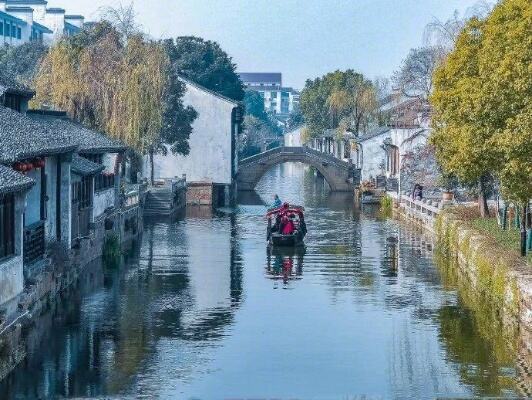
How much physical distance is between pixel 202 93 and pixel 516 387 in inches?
2156

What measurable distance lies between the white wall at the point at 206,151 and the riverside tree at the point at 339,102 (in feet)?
83.0

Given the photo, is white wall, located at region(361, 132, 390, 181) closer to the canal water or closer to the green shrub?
the green shrub

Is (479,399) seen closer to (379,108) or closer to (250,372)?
(250,372)

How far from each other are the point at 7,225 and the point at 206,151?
52.3 metres

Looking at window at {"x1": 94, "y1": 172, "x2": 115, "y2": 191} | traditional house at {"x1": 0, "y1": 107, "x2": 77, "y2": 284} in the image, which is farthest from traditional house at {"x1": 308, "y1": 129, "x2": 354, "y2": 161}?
traditional house at {"x1": 0, "y1": 107, "x2": 77, "y2": 284}

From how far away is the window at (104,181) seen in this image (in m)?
44.6

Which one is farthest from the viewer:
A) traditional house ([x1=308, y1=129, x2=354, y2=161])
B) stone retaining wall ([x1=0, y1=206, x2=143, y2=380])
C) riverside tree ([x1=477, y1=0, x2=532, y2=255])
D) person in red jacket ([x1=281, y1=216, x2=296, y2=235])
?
traditional house ([x1=308, y1=129, x2=354, y2=161])

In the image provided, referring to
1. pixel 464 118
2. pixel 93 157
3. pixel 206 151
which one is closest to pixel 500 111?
pixel 464 118

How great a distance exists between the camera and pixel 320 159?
3647 inches

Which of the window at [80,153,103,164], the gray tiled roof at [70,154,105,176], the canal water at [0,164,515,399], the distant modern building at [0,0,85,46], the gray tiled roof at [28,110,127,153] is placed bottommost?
the canal water at [0,164,515,399]

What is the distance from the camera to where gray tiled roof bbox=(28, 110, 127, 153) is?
41.0 meters

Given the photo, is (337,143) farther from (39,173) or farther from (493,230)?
(39,173)

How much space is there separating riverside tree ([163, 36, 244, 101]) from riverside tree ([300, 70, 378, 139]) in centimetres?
1203

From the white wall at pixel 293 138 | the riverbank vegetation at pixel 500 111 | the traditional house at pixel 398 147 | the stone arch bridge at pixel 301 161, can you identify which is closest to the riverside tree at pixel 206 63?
the stone arch bridge at pixel 301 161
